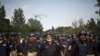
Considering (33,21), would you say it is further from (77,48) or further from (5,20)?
(77,48)

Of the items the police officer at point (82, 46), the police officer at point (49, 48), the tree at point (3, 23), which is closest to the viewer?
the police officer at point (49, 48)

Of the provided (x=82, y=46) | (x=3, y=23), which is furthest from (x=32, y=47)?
(x=3, y=23)

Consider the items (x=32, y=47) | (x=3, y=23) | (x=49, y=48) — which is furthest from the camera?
(x=3, y=23)

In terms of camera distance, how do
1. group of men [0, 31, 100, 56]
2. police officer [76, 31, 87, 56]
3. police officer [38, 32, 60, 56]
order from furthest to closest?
police officer [76, 31, 87, 56] < group of men [0, 31, 100, 56] < police officer [38, 32, 60, 56]

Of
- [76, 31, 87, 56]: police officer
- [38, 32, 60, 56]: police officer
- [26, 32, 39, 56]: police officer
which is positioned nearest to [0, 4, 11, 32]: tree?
[26, 32, 39, 56]: police officer

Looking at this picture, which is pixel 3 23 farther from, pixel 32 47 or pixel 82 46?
pixel 82 46

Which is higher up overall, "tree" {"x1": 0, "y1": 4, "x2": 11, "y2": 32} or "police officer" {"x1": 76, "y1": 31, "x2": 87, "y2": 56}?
"tree" {"x1": 0, "y1": 4, "x2": 11, "y2": 32}

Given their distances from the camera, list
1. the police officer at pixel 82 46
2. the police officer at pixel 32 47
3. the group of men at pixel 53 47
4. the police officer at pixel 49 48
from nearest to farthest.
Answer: the police officer at pixel 49 48 < the group of men at pixel 53 47 < the police officer at pixel 82 46 < the police officer at pixel 32 47

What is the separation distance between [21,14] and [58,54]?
70.6 meters

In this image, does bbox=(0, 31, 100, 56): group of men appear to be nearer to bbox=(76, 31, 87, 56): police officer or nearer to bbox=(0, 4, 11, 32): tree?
bbox=(76, 31, 87, 56): police officer

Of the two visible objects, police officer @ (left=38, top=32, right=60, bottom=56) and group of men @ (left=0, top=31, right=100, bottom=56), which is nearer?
police officer @ (left=38, top=32, right=60, bottom=56)

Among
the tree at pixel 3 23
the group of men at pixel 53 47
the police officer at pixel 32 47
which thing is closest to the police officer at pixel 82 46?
the group of men at pixel 53 47

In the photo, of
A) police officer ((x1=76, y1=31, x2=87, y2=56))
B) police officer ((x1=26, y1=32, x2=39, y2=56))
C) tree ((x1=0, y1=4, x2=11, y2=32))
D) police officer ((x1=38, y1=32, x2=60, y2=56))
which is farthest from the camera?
tree ((x1=0, y1=4, x2=11, y2=32))

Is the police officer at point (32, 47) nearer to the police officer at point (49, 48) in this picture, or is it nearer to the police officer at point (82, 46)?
the police officer at point (49, 48)
